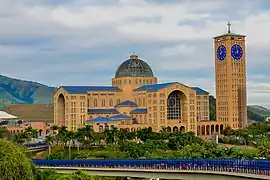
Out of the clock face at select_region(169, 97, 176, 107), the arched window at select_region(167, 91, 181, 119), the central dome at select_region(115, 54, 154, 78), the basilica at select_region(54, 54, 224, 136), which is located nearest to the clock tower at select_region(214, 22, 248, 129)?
the basilica at select_region(54, 54, 224, 136)

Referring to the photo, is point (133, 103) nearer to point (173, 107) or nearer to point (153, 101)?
point (153, 101)

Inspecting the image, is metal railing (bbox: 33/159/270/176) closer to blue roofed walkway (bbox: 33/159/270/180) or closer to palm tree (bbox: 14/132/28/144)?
blue roofed walkway (bbox: 33/159/270/180)

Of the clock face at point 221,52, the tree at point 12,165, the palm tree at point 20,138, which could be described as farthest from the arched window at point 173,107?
the tree at point 12,165

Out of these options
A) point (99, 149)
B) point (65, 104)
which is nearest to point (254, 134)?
point (99, 149)

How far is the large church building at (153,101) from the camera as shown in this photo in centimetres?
11725

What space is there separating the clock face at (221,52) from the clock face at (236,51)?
174cm

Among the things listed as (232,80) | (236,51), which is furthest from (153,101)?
(236,51)

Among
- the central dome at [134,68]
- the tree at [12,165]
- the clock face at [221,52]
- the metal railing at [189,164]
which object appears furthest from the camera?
the central dome at [134,68]

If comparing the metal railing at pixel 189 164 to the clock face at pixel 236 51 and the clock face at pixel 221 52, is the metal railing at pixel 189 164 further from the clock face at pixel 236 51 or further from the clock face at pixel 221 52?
the clock face at pixel 236 51

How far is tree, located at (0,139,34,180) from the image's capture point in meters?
42.8

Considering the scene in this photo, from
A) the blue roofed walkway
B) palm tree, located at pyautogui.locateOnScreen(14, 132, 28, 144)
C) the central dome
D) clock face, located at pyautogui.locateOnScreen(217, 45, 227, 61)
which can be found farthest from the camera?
the central dome

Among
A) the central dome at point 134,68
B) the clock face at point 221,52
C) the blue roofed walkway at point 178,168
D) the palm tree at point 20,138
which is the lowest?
the blue roofed walkway at point 178,168

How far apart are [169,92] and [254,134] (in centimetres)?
1979

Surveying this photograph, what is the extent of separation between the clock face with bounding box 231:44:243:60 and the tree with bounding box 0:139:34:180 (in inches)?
3325
